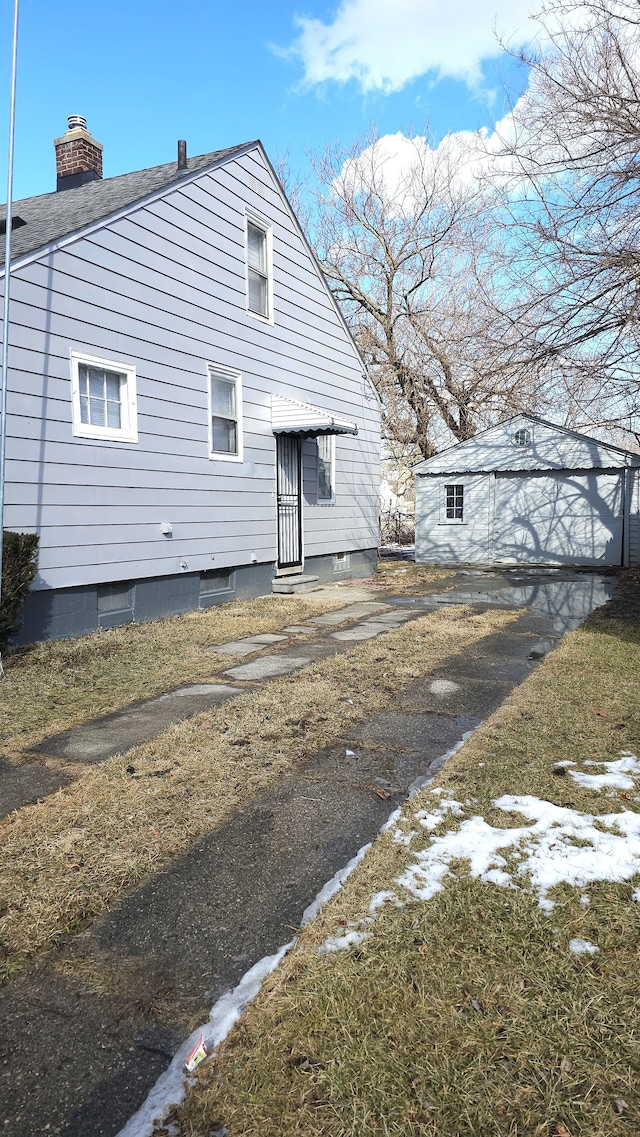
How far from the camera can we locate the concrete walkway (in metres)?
1.62

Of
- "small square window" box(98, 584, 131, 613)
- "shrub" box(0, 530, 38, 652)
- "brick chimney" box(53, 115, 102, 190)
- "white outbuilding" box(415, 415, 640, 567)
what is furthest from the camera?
"white outbuilding" box(415, 415, 640, 567)

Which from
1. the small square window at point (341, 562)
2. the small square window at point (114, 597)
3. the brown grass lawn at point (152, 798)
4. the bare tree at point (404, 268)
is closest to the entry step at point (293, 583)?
the small square window at point (341, 562)

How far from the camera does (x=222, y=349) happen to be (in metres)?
9.31

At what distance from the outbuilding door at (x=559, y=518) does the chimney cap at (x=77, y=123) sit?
43.5 feet

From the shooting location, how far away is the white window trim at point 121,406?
6.82 metres

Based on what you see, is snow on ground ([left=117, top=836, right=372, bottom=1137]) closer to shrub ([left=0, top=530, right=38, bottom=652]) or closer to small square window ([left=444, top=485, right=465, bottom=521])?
shrub ([left=0, top=530, right=38, bottom=652])

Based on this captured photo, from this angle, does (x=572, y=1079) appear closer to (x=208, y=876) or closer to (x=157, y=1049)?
(x=157, y=1049)

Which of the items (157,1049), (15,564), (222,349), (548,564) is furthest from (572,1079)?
(548,564)

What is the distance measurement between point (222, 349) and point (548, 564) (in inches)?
479

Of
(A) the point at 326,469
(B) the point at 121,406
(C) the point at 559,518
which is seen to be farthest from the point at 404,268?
(B) the point at 121,406

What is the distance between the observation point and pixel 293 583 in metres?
11.0

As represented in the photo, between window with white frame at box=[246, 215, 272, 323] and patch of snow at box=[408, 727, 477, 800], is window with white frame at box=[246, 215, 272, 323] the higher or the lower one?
the higher one

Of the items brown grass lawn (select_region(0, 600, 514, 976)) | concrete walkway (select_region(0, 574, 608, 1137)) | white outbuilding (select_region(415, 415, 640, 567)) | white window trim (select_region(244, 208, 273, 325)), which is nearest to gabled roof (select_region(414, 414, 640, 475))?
white outbuilding (select_region(415, 415, 640, 567))

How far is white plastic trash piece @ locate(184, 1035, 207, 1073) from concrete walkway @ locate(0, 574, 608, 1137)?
8cm
